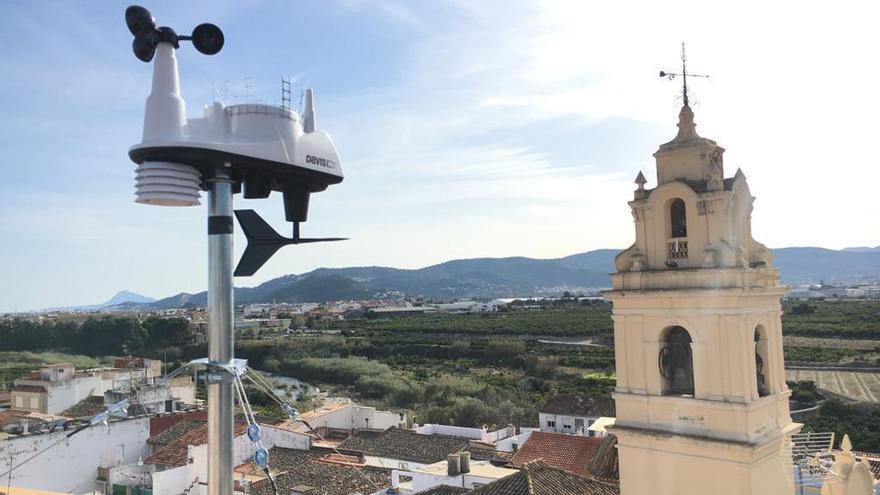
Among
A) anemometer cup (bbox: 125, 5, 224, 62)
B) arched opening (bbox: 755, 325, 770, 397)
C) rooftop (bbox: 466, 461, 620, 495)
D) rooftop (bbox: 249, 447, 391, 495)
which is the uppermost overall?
anemometer cup (bbox: 125, 5, 224, 62)

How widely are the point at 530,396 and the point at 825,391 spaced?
59.7ft

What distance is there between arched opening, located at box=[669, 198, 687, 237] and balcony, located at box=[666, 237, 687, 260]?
0.56 feet

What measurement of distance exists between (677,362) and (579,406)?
25.0 meters

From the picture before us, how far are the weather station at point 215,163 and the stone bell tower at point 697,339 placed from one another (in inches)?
239

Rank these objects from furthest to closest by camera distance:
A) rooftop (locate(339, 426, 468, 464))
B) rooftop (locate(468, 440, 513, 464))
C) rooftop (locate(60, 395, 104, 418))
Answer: rooftop (locate(60, 395, 104, 418)) < rooftop (locate(339, 426, 468, 464)) < rooftop (locate(468, 440, 513, 464))

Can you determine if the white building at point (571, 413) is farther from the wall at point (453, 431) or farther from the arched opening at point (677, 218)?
the arched opening at point (677, 218)

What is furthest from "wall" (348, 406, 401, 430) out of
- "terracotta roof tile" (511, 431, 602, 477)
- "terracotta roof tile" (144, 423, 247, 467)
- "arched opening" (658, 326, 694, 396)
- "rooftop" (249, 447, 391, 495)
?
"arched opening" (658, 326, 694, 396)

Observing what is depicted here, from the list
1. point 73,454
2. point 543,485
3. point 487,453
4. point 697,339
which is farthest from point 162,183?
point 487,453

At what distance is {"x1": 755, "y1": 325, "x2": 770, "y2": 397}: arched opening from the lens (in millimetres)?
9516

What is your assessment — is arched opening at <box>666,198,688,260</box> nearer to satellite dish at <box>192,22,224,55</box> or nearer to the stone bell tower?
the stone bell tower

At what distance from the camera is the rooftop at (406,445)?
25.3 m

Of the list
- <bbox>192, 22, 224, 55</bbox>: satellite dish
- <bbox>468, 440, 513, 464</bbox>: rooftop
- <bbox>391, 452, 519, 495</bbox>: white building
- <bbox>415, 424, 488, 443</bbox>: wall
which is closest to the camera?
<bbox>192, 22, 224, 55</bbox>: satellite dish

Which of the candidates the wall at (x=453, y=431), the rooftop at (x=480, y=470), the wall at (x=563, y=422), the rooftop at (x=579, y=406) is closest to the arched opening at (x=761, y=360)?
the rooftop at (x=480, y=470)

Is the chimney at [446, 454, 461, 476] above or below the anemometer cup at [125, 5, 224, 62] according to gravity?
below
